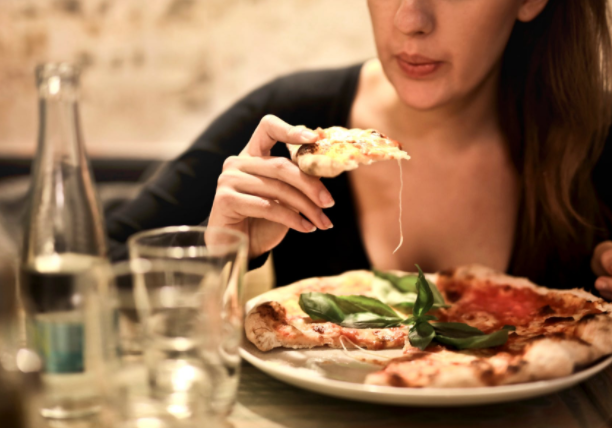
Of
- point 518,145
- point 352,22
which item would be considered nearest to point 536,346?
point 518,145

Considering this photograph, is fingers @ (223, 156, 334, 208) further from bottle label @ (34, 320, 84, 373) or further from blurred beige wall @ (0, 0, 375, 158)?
blurred beige wall @ (0, 0, 375, 158)

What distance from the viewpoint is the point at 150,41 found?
8.16ft

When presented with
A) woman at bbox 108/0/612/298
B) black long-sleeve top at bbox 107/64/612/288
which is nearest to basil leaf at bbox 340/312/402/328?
woman at bbox 108/0/612/298

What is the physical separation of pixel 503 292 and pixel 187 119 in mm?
1958

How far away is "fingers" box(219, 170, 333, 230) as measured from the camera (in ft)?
2.58

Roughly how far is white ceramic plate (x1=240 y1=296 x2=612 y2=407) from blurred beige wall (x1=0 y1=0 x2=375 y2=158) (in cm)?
188

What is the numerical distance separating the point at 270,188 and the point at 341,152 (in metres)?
0.11

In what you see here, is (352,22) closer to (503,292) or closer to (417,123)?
(417,123)

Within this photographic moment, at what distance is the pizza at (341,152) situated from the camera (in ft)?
2.33

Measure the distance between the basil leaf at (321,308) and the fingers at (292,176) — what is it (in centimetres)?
12

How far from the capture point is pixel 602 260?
1008mm

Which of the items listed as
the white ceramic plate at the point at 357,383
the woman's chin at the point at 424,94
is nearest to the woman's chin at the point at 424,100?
the woman's chin at the point at 424,94

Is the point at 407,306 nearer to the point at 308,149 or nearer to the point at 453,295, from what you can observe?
the point at 453,295

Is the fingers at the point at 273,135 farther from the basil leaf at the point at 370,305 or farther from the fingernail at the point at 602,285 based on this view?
the fingernail at the point at 602,285
